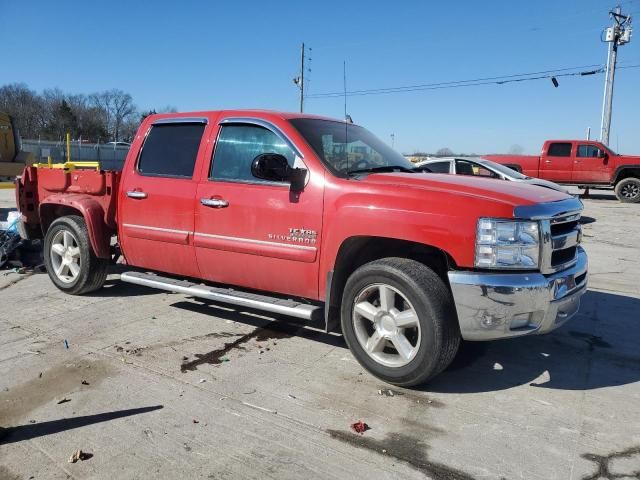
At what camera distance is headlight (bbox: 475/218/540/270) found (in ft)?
10.7

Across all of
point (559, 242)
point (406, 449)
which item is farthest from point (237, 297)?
point (559, 242)

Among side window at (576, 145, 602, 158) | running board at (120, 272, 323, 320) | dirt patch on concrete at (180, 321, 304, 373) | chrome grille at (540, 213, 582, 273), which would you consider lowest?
dirt patch on concrete at (180, 321, 304, 373)

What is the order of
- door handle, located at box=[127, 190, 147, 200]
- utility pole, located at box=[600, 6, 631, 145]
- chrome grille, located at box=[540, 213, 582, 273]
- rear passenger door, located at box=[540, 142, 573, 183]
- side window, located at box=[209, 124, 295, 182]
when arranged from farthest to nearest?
utility pole, located at box=[600, 6, 631, 145] → rear passenger door, located at box=[540, 142, 573, 183] → door handle, located at box=[127, 190, 147, 200] → side window, located at box=[209, 124, 295, 182] → chrome grille, located at box=[540, 213, 582, 273]

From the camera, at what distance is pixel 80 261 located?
562 centimetres

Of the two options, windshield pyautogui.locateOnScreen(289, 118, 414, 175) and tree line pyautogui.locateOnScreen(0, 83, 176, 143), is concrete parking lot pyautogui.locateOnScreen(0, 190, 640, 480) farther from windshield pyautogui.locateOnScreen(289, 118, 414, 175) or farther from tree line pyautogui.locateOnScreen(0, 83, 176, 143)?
tree line pyautogui.locateOnScreen(0, 83, 176, 143)

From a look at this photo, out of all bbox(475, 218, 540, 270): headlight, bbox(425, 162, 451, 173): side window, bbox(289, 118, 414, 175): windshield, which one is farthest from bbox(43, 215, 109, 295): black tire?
bbox(425, 162, 451, 173): side window

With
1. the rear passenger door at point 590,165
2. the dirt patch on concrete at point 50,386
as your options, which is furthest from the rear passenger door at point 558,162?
the dirt patch on concrete at point 50,386

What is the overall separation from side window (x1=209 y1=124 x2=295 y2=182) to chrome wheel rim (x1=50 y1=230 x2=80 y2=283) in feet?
7.07

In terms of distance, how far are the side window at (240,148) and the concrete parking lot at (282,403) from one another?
1411 mm

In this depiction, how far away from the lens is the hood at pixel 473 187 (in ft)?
11.1

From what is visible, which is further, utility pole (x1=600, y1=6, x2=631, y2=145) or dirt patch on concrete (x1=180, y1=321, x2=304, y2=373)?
utility pole (x1=600, y1=6, x2=631, y2=145)

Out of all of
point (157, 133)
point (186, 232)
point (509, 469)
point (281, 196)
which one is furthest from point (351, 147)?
point (509, 469)

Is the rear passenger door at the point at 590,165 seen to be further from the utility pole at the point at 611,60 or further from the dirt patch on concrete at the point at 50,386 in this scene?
the dirt patch on concrete at the point at 50,386

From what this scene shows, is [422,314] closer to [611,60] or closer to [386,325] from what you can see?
[386,325]
